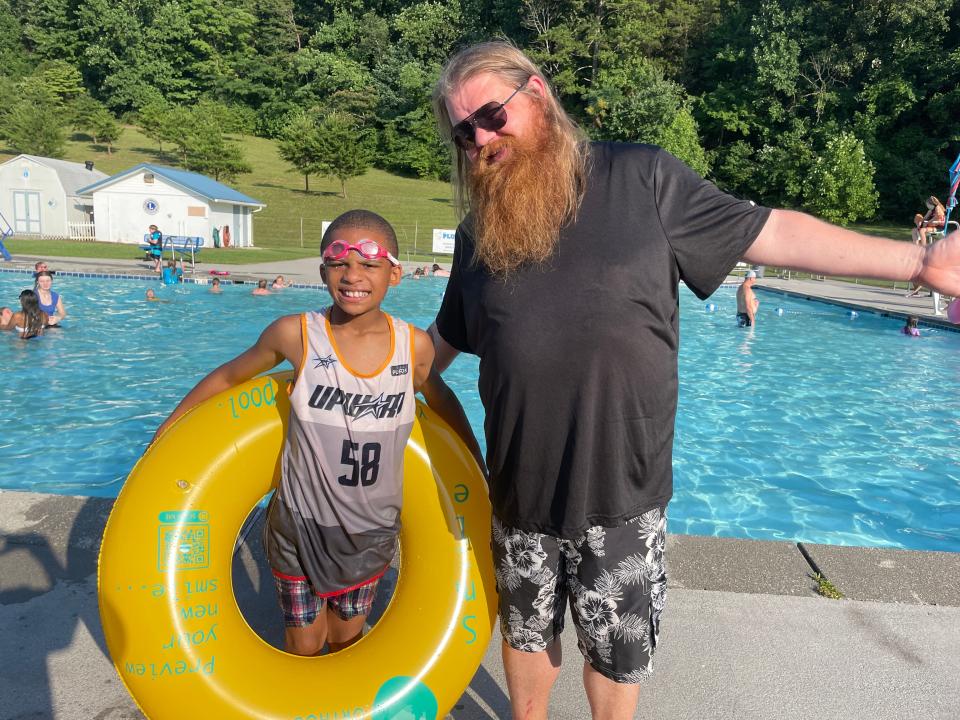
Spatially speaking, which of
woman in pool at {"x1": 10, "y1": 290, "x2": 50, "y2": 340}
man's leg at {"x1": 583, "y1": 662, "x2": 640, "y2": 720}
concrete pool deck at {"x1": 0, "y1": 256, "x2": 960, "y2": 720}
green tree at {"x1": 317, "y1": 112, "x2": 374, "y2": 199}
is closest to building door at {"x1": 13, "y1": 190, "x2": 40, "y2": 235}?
green tree at {"x1": 317, "y1": 112, "x2": 374, "y2": 199}

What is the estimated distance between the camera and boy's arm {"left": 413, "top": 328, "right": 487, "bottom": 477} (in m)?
1.97

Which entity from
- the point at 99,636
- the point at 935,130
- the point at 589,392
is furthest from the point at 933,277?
the point at 935,130

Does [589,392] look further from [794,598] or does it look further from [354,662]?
[794,598]

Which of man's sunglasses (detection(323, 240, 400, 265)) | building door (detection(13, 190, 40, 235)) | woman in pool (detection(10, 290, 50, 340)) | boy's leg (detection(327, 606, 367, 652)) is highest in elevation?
building door (detection(13, 190, 40, 235))

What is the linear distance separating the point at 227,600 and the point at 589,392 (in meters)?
1.14

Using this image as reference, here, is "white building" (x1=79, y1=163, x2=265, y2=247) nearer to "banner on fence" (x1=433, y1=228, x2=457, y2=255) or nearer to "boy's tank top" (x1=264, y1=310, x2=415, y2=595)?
"banner on fence" (x1=433, y1=228, x2=457, y2=255)

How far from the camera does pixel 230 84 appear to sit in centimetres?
5331

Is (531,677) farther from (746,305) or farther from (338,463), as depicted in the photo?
(746,305)

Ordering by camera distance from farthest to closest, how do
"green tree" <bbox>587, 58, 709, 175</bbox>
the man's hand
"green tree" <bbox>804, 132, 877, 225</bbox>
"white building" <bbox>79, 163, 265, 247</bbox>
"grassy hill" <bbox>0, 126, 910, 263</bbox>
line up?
"green tree" <bbox>587, 58, 709, 175</bbox>, "green tree" <bbox>804, 132, 877, 225</bbox>, "white building" <bbox>79, 163, 265, 247</bbox>, "grassy hill" <bbox>0, 126, 910, 263</bbox>, the man's hand

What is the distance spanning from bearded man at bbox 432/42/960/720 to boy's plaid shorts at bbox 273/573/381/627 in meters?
0.62

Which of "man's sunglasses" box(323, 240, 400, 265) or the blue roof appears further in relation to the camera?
the blue roof

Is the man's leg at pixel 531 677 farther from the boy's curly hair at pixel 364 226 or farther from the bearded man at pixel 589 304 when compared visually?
the boy's curly hair at pixel 364 226

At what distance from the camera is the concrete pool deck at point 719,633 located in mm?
2043

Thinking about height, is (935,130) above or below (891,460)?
above
